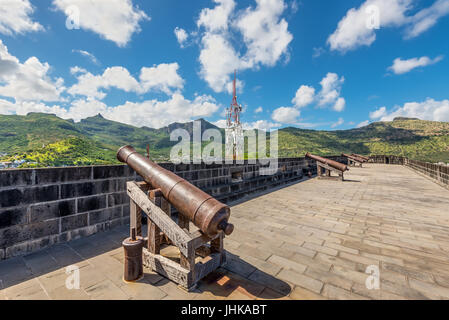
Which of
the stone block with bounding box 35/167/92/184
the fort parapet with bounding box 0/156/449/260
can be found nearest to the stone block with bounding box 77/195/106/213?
the fort parapet with bounding box 0/156/449/260

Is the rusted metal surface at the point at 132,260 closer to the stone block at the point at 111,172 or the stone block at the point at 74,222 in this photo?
the stone block at the point at 74,222

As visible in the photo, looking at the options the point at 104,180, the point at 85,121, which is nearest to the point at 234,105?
the point at 104,180

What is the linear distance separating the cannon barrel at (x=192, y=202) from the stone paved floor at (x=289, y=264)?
717 mm

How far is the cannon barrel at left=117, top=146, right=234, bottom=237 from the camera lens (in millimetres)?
2090

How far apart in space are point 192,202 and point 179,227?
0.35 m

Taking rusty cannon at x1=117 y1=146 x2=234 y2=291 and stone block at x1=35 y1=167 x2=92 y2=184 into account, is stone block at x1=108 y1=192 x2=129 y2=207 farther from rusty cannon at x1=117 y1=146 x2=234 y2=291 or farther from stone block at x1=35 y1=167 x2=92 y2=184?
rusty cannon at x1=117 y1=146 x2=234 y2=291

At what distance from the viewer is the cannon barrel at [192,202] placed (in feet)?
6.86

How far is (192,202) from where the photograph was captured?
2.24m

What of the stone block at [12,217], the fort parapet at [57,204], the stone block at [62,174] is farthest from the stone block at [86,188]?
the stone block at [12,217]

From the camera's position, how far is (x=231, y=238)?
353 centimetres

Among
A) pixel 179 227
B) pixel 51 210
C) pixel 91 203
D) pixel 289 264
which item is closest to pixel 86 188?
pixel 91 203

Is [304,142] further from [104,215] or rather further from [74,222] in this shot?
[74,222]

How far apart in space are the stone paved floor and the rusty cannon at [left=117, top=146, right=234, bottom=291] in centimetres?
15

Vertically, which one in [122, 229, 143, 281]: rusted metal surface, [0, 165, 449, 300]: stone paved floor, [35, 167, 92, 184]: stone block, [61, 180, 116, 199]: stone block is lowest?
[0, 165, 449, 300]: stone paved floor
